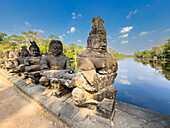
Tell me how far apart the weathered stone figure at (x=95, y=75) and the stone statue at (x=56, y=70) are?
48 cm

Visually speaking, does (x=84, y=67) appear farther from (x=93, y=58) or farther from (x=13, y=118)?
(x=13, y=118)

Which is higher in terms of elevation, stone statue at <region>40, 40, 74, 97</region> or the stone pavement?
stone statue at <region>40, 40, 74, 97</region>

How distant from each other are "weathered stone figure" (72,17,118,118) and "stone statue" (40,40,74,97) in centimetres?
48

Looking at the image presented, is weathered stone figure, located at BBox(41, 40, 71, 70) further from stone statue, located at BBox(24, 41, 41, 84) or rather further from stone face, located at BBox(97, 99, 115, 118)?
stone face, located at BBox(97, 99, 115, 118)

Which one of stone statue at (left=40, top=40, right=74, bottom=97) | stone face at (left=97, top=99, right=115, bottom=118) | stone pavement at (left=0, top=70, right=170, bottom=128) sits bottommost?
stone pavement at (left=0, top=70, right=170, bottom=128)

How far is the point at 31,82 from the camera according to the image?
3.31 meters

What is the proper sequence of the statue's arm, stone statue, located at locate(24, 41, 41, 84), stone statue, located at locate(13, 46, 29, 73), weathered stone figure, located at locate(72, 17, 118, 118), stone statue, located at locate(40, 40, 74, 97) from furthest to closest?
stone statue, located at locate(13, 46, 29, 73) < stone statue, located at locate(24, 41, 41, 84) < the statue's arm < stone statue, located at locate(40, 40, 74, 97) < weathered stone figure, located at locate(72, 17, 118, 118)

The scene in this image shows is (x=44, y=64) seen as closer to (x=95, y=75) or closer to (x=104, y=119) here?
(x=95, y=75)

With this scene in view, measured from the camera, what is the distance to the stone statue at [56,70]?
6.53 feet

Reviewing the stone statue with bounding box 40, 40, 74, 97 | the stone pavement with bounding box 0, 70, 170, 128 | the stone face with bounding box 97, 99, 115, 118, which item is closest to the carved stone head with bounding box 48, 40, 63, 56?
the stone statue with bounding box 40, 40, 74, 97

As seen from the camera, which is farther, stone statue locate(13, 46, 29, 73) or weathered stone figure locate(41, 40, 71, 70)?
stone statue locate(13, 46, 29, 73)

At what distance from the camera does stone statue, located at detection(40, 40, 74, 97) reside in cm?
199

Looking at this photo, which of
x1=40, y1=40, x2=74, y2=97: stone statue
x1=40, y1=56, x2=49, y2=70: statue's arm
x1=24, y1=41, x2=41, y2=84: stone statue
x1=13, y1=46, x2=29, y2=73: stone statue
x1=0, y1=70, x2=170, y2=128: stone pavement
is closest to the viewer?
x1=0, y1=70, x2=170, y2=128: stone pavement

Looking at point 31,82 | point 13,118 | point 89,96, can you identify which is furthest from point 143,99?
point 31,82
